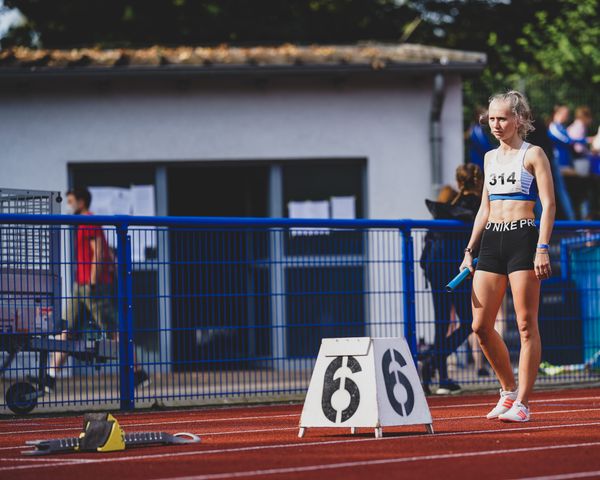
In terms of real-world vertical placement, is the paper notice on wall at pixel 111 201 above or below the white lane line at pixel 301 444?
above

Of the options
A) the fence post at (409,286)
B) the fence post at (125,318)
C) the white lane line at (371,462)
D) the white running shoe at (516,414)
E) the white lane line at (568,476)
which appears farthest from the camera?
the fence post at (409,286)

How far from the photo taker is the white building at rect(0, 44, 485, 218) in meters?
15.7

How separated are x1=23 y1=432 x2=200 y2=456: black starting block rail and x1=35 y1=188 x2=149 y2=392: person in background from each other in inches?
100

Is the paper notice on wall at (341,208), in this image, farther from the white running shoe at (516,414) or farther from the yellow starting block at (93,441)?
the yellow starting block at (93,441)

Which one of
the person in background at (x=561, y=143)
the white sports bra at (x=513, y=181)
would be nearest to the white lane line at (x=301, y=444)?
the white sports bra at (x=513, y=181)

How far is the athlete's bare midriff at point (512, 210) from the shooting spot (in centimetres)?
845

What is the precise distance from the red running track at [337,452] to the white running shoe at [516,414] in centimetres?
7

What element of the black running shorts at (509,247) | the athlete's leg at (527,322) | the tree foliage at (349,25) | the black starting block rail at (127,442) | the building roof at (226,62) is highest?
the tree foliage at (349,25)

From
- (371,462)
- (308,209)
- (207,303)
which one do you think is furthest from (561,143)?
(371,462)

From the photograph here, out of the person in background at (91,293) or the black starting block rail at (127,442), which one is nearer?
the black starting block rail at (127,442)

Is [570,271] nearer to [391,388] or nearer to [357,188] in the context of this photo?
[357,188]

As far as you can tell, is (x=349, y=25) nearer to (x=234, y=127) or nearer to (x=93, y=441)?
(x=234, y=127)

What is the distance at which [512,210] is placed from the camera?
8.47 m

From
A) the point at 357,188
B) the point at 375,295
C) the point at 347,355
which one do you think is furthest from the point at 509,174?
the point at 357,188
